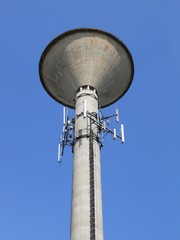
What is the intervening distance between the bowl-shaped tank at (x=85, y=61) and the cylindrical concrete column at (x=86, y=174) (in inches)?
50.6

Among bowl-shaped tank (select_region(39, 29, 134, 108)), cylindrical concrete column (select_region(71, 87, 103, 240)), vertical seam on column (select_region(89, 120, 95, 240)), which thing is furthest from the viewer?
bowl-shaped tank (select_region(39, 29, 134, 108))

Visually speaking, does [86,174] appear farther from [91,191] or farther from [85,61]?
[85,61]

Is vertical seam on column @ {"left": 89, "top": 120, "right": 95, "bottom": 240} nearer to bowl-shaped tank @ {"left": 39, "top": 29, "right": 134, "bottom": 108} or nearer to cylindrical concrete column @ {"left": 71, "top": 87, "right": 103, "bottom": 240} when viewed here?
cylindrical concrete column @ {"left": 71, "top": 87, "right": 103, "bottom": 240}

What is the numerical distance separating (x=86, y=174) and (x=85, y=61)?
9408 mm

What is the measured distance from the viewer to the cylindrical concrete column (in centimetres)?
2161

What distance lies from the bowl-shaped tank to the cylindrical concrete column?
1285mm

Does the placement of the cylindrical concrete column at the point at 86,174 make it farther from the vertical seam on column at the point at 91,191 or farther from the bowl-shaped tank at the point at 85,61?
the bowl-shaped tank at the point at 85,61

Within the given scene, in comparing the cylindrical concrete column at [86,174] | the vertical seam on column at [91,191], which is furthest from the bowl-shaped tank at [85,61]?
the vertical seam on column at [91,191]

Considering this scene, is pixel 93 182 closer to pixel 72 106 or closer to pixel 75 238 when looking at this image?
pixel 75 238

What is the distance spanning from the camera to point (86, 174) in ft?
77.4

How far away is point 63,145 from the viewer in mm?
27297

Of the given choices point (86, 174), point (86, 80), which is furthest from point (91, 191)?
point (86, 80)

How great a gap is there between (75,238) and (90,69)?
12859mm

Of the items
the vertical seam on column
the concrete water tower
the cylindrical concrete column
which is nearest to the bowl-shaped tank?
the concrete water tower
